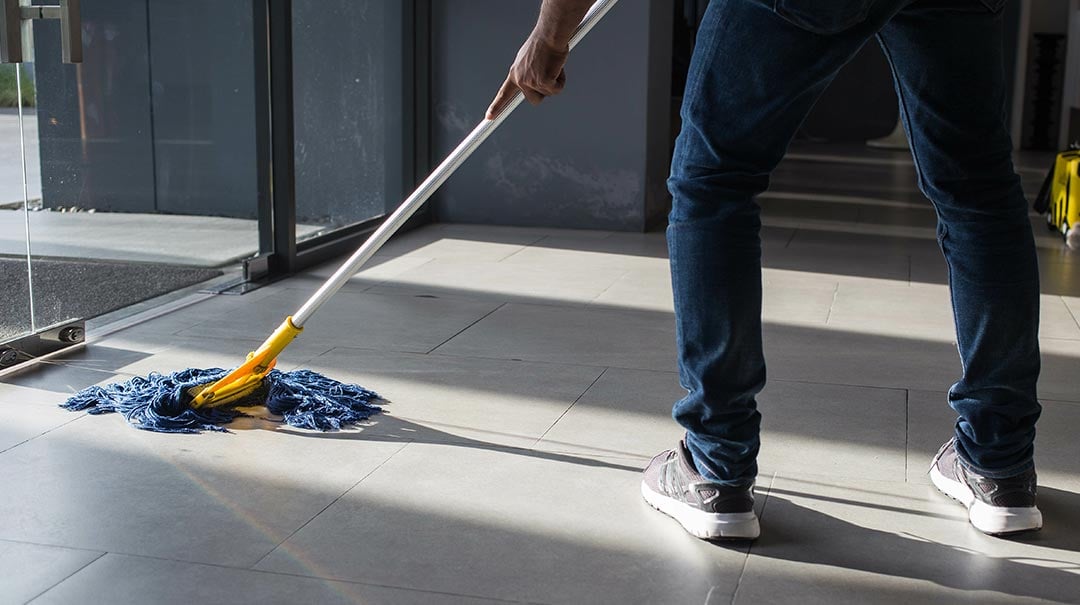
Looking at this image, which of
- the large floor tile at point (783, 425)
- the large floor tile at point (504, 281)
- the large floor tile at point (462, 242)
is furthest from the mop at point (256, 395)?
the large floor tile at point (462, 242)

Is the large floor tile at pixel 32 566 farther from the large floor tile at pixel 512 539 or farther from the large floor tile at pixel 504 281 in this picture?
the large floor tile at pixel 504 281

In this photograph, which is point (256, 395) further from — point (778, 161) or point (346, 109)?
point (346, 109)

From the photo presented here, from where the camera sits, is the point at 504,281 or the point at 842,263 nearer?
the point at 504,281

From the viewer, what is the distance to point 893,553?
4.98ft

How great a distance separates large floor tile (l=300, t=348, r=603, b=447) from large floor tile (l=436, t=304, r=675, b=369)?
85 millimetres

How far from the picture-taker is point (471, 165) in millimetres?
4793

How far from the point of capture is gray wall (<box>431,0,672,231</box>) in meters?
4.61

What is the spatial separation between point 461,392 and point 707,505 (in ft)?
2.65

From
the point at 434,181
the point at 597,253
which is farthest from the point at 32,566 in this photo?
the point at 597,253

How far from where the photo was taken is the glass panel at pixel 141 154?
2617mm

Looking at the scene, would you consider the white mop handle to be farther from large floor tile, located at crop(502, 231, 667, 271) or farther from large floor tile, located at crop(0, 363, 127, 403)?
large floor tile, located at crop(502, 231, 667, 271)

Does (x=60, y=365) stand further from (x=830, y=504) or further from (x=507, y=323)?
(x=830, y=504)

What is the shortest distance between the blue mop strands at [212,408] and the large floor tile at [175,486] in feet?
0.10

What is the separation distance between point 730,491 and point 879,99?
10.4 metres
